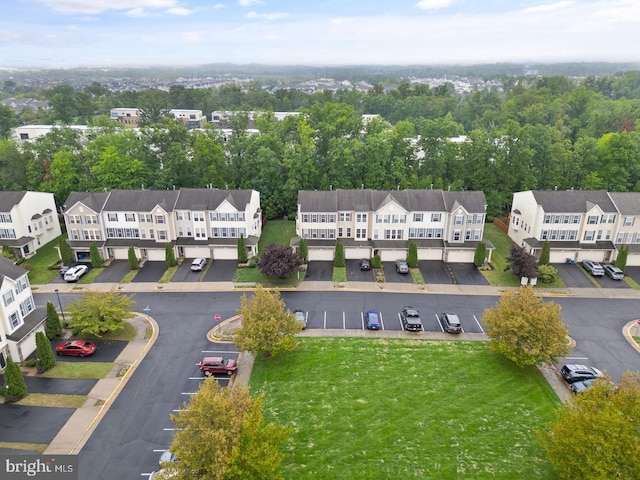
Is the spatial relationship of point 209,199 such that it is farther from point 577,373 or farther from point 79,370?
point 577,373

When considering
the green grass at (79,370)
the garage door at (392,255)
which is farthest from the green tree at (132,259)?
the garage door at (392,255)

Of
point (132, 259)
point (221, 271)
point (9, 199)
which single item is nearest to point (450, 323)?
point (221, 271)

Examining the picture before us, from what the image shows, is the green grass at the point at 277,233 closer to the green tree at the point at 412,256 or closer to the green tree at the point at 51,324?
the green tree at the point at 412,256

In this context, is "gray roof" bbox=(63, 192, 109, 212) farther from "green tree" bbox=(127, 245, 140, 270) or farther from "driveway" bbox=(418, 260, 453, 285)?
"driveway" bbox=(418, 260, 453, 285)

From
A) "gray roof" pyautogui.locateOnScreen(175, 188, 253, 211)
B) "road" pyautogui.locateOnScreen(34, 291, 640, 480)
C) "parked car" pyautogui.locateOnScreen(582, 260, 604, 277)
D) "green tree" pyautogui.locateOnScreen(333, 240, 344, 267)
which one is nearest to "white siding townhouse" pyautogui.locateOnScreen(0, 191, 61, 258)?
"road" pyautogui.locateOnScreen(34, 291, 640, 480)

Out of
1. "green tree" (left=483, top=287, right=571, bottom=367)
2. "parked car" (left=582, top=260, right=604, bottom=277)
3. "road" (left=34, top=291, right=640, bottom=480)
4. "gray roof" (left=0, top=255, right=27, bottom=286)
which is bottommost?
"road" (left=34, top=291, right=640, bottom=480)

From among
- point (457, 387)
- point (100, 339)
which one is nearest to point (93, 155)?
point (100, 339)

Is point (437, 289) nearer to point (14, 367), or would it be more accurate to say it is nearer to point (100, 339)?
point (100, 339)

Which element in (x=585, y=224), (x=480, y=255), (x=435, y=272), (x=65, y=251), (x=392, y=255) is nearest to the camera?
(x=435, y=272)
